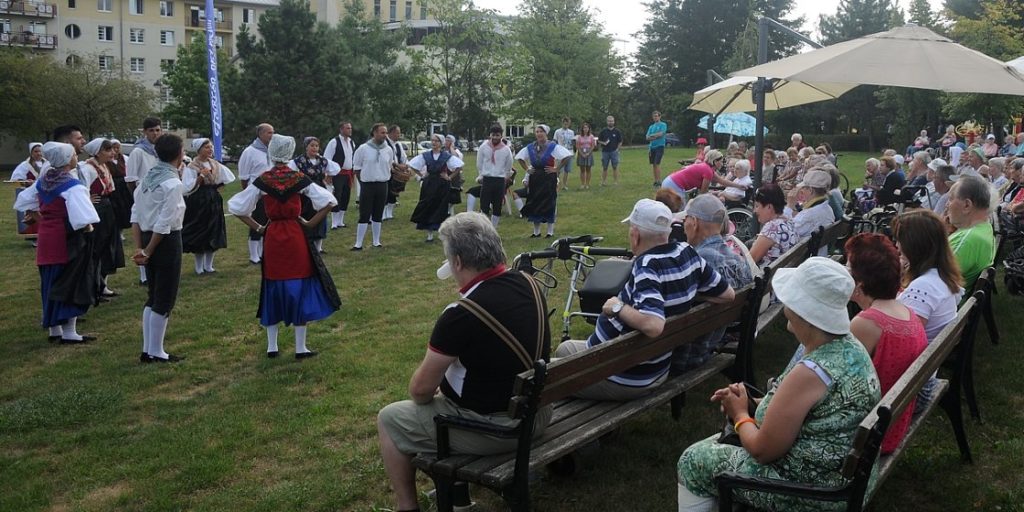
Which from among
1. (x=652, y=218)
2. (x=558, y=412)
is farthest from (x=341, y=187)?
A: (x=558, y=412)

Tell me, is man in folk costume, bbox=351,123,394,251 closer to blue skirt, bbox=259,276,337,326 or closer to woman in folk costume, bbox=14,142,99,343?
woman in folk costume, bbox=14,142,99,343

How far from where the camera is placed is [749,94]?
14.2 meters

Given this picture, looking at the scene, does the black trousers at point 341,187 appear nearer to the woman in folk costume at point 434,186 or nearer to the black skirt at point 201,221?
the woman in folk costume at point 434,186

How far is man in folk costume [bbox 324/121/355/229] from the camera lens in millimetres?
14672

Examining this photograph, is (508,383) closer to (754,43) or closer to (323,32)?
(323,32)

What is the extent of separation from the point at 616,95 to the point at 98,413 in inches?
2314

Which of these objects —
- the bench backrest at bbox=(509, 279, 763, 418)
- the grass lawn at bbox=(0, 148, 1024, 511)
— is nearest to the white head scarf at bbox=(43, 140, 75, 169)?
the grass lawn at bbox=(0, 148, 1024, 511)

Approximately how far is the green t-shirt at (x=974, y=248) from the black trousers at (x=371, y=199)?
8.99m

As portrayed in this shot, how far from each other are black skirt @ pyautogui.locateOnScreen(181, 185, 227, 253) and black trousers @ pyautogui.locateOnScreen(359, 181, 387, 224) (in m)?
2.62

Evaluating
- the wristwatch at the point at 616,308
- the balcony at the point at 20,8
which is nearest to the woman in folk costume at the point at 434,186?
the wristwatch at the point at 616,308

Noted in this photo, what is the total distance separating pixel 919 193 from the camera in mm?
11398

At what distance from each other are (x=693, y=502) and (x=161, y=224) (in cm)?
515

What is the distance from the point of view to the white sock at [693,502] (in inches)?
130

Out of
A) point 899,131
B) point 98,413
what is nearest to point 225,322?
point 98,413
